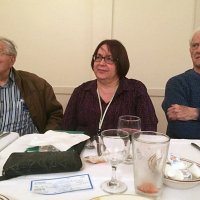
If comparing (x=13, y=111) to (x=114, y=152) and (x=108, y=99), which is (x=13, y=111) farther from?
(x=114, y=152)

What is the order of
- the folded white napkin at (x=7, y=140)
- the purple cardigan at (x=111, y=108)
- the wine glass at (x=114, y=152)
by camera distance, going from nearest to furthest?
the wine glass at (x=114, y=152) → the folded white napkin at (x=7, y=140) → the purple cardigan at (x=111, y=108)

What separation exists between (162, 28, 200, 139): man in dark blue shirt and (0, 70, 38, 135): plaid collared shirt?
1.10 meters

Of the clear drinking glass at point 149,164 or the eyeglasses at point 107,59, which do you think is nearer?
the clear drinking glass at point 149,164

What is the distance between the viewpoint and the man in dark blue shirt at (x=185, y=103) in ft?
6.18

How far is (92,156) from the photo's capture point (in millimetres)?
1185

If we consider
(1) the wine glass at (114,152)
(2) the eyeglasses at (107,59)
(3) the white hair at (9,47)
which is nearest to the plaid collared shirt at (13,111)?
(3) the white hair at (9,47)

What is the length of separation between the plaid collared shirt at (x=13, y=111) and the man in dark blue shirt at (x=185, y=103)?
1.10 m

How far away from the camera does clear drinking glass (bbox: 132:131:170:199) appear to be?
833 millimetres

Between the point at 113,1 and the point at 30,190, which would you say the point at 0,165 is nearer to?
the point at 30,190

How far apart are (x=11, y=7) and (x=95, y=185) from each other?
8.02 feet

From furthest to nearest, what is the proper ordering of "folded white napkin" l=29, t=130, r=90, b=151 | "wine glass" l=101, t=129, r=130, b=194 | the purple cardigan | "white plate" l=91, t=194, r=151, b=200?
the purple cardigan
"folded white napkin" l=29, t=130, r=90, b=151
"wine glass" l=101, t=129, r=130, b=194
"white plate" l=91, t=194, r=151, b=200

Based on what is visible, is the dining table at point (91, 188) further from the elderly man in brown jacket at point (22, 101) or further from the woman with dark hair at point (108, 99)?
the elderly man in brown jacket at point (22, 101)

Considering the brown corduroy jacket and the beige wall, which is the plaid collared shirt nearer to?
the brown corduroy jacket

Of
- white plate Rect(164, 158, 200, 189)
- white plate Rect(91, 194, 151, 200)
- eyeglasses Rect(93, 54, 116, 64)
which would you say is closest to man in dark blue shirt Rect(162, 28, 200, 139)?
eyeglasses Rect(93, 54, 116, 64)
